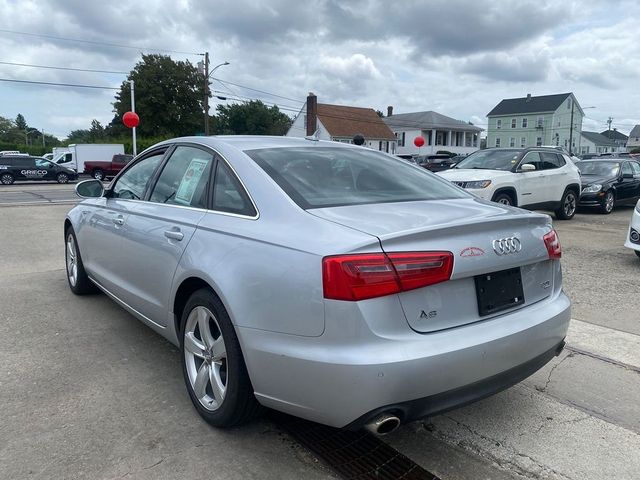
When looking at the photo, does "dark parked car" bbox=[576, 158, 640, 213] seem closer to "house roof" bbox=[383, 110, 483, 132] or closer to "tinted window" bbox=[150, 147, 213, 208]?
"tinted window" bbox=[150, 147, 213, 208]

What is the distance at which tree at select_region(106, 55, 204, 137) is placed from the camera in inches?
2293

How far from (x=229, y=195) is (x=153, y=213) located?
2.76 feet

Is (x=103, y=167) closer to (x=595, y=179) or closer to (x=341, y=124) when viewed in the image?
(x=341, y=124)

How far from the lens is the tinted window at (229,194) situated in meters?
2.77

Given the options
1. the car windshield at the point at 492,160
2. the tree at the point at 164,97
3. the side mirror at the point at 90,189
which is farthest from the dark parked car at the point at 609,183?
the tree at the point at 164,97

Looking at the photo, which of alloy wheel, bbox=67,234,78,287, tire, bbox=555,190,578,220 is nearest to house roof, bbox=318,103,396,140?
tire, bbox=555,190,578,220

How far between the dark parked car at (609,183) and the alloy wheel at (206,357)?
12.8m

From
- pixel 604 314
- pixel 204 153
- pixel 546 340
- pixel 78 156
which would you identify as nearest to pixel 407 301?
pixel 546 340

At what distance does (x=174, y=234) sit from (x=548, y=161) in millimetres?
10432

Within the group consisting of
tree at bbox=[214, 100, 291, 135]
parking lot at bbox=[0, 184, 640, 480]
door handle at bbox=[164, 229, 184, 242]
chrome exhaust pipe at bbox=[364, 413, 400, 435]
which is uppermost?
tree at bbox=[214, 100, 291, 135]

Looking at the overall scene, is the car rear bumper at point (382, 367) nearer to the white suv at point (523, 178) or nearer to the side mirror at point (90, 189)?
the side mirror at point (90, 189)

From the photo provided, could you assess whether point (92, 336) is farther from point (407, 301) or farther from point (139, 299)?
point (407, 301)

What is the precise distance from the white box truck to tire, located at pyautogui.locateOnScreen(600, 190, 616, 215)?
32892 millimetres

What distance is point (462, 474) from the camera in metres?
2.47
